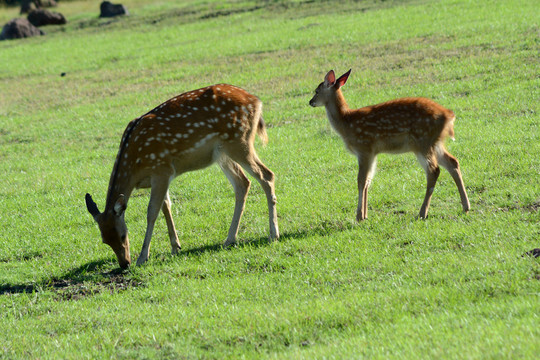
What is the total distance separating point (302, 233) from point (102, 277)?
2.36 m

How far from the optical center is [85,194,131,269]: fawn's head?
838cm

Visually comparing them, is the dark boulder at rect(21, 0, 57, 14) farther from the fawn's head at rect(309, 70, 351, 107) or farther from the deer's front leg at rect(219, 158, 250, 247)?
the deer's front leg at rect(219, 158, 250, 247)

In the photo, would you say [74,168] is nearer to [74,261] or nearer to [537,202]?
[74,261]

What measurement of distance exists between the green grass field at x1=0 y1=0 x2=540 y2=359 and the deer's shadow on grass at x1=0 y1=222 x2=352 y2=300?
0.03m

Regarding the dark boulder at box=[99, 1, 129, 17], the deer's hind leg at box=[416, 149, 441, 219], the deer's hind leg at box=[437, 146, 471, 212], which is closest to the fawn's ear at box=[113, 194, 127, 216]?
the deer's hind leg at box=[416, 149, 441, 219]

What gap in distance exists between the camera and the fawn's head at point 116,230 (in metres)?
8.38

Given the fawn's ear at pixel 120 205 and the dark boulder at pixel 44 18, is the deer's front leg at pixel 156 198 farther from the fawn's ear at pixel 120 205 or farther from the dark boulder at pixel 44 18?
the dark boulder at pixel 44 18

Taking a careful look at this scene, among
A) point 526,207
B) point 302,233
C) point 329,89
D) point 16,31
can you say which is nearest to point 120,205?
point 302,233

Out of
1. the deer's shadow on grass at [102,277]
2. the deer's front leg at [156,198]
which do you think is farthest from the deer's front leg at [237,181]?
the deer's front leg at [156,198]

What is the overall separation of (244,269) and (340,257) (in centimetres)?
104

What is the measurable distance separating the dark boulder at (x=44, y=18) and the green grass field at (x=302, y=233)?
17.5 m

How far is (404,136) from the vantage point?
8.78 meters

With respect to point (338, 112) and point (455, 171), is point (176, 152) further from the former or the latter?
point (455, 171)

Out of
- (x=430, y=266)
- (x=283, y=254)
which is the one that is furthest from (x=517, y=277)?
(x=283, y=254)
